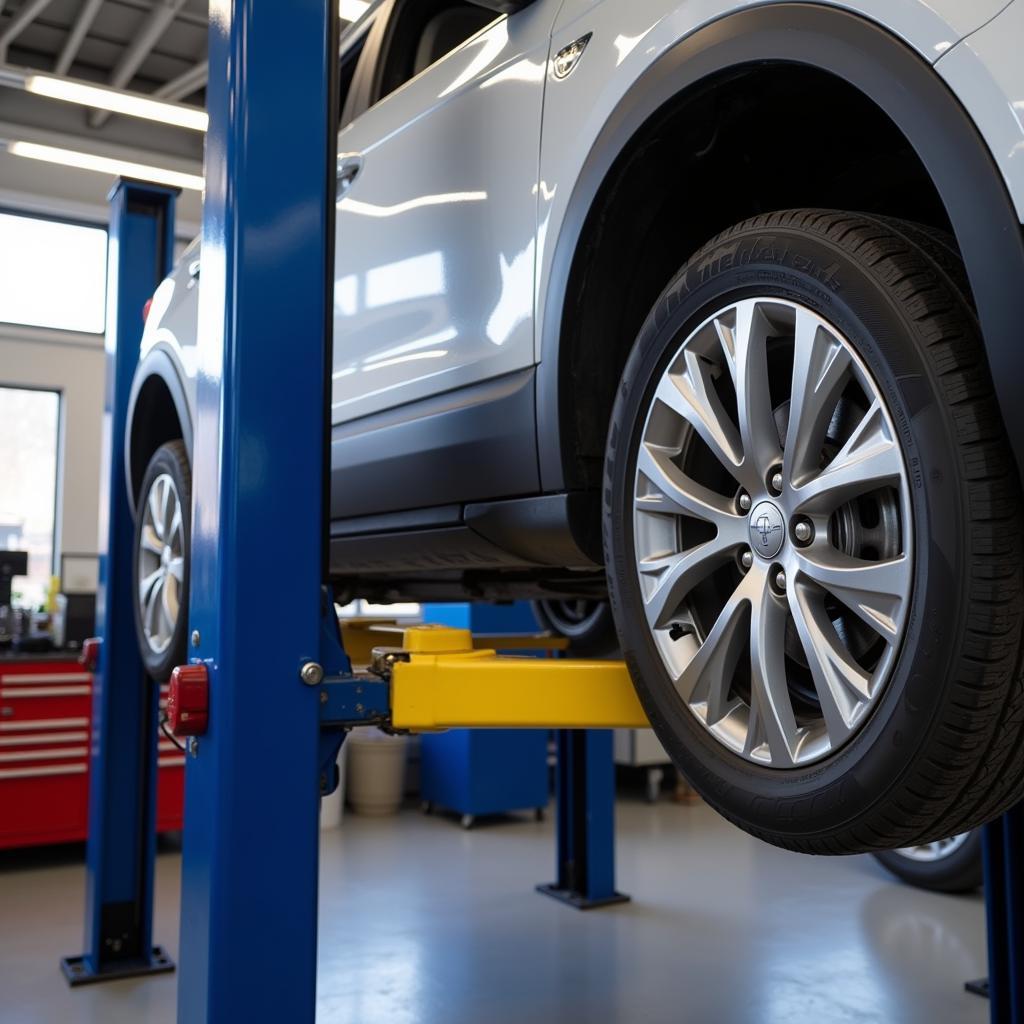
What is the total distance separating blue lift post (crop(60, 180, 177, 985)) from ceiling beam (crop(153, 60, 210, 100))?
3796mm

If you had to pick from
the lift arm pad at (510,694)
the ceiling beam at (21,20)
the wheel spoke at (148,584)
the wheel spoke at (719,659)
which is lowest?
the lift arm pad at (510,694)

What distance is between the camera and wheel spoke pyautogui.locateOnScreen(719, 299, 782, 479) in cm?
116

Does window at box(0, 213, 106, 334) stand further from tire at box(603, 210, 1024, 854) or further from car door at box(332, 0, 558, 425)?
tire at box(603, 210, 1024, 854)

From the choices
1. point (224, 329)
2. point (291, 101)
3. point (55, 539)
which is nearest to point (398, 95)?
point (291, 101)

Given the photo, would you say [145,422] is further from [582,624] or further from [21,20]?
[21,20]

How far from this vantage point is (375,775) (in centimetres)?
553

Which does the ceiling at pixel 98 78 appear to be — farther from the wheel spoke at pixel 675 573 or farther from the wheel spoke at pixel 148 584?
the wheel spoke at pixel 675 573

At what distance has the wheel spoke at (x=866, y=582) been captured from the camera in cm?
103

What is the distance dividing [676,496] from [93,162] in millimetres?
6374

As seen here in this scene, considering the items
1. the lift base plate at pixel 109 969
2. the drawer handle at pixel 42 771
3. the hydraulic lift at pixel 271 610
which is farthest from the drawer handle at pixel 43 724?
the hydraulic lift at pixel 271 610

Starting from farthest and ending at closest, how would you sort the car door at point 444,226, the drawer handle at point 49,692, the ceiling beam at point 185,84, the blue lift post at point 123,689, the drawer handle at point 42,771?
the ceiling beam at point 185,84
the drawer handle at point 49,692
the drawer handle at point 42,771
the blue lift post at point 123,689
the car door at point 444,226

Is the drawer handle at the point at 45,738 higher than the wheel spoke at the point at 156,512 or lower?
lower

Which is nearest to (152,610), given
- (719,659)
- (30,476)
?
(719,659)

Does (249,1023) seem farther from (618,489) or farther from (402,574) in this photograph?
(402,574)
